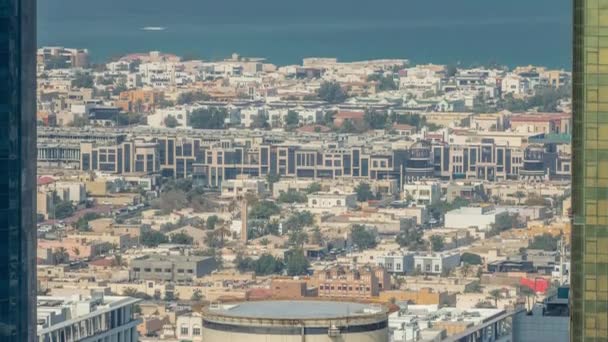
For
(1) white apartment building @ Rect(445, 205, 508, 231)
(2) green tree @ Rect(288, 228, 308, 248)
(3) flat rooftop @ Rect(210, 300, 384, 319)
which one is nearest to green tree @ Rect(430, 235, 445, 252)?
(1) white apartment building @ Rect(445, 205, 508, 231)

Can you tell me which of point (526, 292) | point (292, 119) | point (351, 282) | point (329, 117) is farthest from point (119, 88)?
point (526, 292)

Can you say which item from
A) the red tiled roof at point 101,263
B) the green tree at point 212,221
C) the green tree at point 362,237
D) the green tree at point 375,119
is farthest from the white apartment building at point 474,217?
the green tree at point 375,119

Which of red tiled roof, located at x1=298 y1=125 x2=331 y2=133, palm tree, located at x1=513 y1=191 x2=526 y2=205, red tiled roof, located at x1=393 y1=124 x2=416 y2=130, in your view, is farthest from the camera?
red tiled roof, located at x1=298 y1=125 x2=331 y2=133

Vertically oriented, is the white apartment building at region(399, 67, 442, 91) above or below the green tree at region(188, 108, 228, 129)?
above

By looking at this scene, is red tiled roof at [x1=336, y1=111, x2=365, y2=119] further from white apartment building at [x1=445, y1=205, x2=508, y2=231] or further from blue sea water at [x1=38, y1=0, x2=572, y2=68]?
white apartment building at [x1=445, y1=205, x2=508, y2=231]

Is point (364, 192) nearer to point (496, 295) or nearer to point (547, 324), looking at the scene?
point (496, 295)
